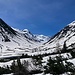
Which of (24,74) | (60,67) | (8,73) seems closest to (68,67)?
(60,67)

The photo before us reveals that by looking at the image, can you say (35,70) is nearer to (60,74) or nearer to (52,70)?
(52,70)

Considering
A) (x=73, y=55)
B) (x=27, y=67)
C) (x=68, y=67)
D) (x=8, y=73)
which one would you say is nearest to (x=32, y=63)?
(x=27, y=67)

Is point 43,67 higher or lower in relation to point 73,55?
lower

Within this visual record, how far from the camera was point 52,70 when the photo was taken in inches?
2729

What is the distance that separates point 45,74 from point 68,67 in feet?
29.1

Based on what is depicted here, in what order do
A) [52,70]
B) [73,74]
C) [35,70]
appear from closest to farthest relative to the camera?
1. [73,74]
2. [52,70]
3. [35,70]

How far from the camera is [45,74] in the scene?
67.2 m

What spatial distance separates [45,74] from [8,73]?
53.1 feet

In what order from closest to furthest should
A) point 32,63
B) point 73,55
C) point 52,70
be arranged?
point 52,70 → point 32,63 → point 73,55

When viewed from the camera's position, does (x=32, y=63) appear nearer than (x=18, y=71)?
No

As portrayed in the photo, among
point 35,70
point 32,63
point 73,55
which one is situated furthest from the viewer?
point 73,55

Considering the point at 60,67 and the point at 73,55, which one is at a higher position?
the point at 73,55

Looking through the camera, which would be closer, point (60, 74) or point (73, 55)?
point (60, 74)

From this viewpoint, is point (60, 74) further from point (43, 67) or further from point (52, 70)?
point (43, 67)
